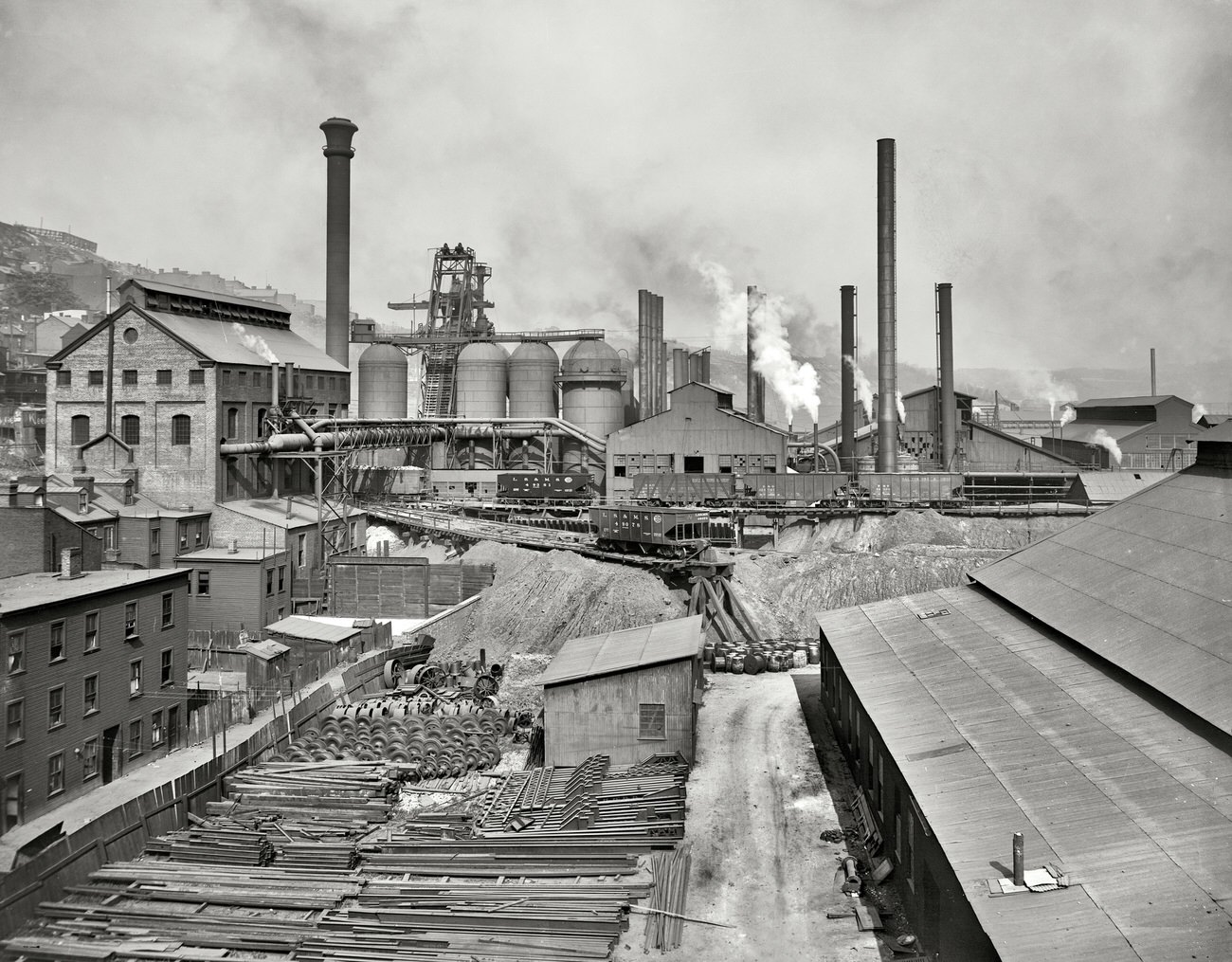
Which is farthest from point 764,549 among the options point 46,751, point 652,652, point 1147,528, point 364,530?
point 46,751

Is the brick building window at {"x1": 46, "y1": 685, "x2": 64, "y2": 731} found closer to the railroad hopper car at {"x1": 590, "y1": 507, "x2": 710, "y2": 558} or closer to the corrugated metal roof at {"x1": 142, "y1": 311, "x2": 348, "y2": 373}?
the railroad hopper car at {"x1": 590, "y1": 507, "x2": 710, "y2": 558}

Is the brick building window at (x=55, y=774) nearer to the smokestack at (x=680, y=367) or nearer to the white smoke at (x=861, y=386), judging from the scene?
the white smoke at (x=861, y=386)

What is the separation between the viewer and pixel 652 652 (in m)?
31.6

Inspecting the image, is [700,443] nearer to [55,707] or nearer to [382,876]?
[55,707]

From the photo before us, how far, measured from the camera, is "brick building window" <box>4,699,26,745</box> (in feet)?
90.6

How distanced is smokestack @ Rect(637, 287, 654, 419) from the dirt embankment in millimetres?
27980

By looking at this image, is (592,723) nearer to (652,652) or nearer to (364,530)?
(652,652)

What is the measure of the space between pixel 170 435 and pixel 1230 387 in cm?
5010

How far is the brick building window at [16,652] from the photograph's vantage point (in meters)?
28.1

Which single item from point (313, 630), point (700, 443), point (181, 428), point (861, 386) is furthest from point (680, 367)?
point (313, 630)

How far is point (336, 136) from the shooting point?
88.4 metres

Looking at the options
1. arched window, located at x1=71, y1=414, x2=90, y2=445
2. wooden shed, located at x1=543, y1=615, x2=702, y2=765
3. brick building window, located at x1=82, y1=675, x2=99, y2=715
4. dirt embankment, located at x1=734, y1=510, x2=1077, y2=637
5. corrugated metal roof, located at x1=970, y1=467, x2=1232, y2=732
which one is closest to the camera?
corrugated metal roof, located at x1=970, y1=467, x2=1232, y2=732

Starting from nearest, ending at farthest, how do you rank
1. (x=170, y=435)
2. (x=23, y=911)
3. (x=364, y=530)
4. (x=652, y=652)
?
(x=23, y=911) → (x=652, y=652) → (x=170, y=435) → (x=364, y=530)

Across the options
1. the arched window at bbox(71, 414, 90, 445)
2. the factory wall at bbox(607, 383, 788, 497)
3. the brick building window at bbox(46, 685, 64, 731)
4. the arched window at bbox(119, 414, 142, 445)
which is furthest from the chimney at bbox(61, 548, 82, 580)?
the factory wall at bbox(607, 383, 788, 497)
